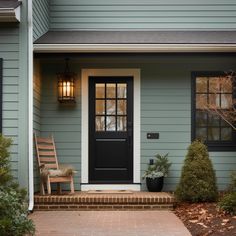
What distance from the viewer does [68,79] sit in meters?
9.37

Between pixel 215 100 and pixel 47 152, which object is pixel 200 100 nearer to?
pixel 215 100

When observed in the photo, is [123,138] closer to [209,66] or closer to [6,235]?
[209,66]

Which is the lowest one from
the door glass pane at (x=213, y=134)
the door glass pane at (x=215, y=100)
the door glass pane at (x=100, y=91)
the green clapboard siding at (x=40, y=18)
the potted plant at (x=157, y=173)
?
the potted plant at (x=157, y=173)

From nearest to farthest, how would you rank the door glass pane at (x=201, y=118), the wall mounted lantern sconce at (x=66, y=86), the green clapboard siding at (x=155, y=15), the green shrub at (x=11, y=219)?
the green shrub at (x=11, y=219), the wall mounted lantern sconce at (x=66, y=86), the door glass pane at (x=201, y=118), the green clapboard siding at (x=155, y=15)

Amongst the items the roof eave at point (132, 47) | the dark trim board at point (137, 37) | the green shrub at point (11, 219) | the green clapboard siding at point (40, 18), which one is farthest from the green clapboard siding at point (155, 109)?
the green shrub at point (11, 219)

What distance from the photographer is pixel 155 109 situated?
376 inches

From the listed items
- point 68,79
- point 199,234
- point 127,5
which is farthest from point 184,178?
point 127,5

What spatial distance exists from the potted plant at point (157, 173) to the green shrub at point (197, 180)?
0.69 meters

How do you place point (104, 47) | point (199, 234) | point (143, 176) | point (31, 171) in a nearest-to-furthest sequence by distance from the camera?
point (199, 234) → point (31, 171) → point (104, 47) → point (143, 176)

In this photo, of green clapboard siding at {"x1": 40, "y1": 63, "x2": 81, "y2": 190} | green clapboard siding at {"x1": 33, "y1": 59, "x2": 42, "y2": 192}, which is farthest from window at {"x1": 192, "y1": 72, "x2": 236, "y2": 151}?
green clapboard siding at {"x1": 33, "y1": 59, "x2": 42, "y2": 192}

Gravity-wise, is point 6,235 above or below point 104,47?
below

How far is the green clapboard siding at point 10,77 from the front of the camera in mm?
8016

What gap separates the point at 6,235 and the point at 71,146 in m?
4.03

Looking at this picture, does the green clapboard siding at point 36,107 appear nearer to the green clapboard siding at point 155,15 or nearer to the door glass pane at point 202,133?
the green clapboard siding at point 155,15
